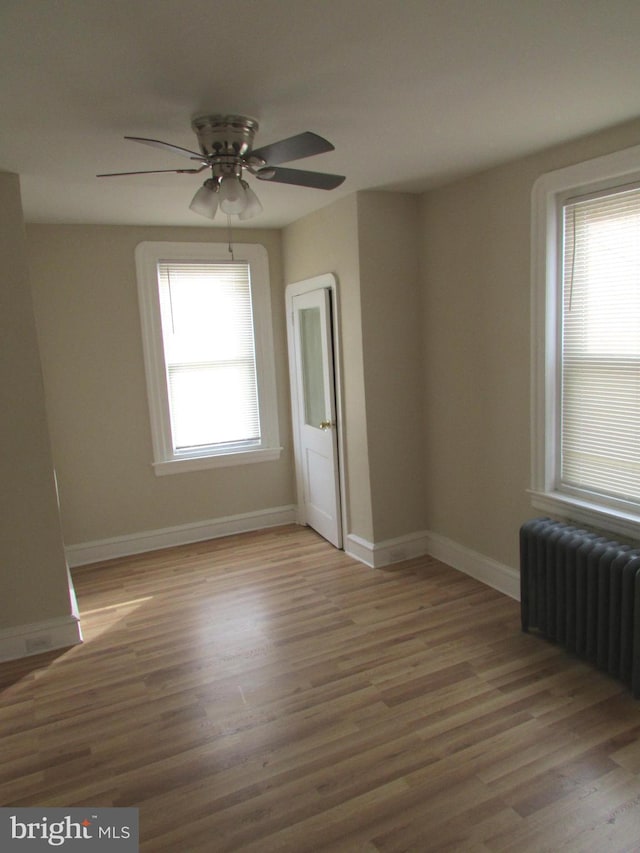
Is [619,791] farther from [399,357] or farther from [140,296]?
[140,296]

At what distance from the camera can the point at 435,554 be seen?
4.27m

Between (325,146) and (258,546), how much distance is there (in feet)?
11.1

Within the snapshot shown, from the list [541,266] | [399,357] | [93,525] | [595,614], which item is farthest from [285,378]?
[595,614]

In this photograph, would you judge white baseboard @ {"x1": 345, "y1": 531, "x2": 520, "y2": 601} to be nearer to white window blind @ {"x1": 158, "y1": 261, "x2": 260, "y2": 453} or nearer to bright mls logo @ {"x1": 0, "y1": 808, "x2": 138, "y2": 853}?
white window blind @ {"x1": 158, "y1": 261, "x2": 260, "y2": 453}

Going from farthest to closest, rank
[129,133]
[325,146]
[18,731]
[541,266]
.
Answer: [541,266], [18,731], [129,133], [325,146]

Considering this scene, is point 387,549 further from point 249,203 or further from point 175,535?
point 249,203

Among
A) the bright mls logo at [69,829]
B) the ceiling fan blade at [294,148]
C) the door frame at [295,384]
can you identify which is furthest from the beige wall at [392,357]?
the bright mls logo at [69,829]

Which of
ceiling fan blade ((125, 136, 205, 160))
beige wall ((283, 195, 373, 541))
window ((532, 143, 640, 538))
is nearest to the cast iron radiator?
window ((532, 143, 640, 538))

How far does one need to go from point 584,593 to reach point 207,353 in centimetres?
333

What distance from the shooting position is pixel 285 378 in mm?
5141

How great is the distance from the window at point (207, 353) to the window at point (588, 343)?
2483mm

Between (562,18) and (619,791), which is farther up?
(562,18)

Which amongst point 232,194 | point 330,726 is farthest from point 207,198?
point 330,726

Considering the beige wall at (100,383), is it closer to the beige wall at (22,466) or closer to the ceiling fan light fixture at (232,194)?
the beige wall at (22,466)
